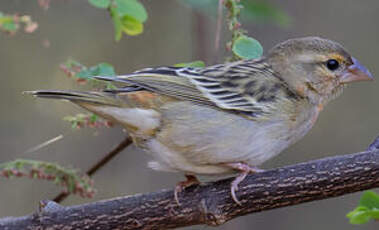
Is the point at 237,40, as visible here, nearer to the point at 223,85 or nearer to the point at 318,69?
the point at 223,85

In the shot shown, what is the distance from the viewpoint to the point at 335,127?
9.79 meters

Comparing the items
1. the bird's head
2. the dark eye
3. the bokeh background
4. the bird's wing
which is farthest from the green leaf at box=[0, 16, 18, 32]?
the bokeh background

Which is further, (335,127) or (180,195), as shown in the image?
(335,127)

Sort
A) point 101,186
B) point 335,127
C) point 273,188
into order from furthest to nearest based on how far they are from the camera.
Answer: point 335,127, point 101,186, point 273,188

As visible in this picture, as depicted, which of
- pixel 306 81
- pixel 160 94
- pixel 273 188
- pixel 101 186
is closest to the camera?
pixel 273 188

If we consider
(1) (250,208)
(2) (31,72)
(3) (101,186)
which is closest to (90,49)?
(2) (31,72)

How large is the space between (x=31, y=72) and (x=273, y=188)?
5.52 metres

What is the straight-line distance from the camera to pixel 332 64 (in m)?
4.91

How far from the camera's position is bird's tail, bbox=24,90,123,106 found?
413 cm

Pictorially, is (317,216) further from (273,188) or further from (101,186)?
(273,188)

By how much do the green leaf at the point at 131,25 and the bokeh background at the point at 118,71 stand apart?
367cm

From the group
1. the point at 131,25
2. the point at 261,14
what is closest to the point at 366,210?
the point at 131,25

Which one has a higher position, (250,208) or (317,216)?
(317,216)

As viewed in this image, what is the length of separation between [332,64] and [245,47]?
0.76 m
